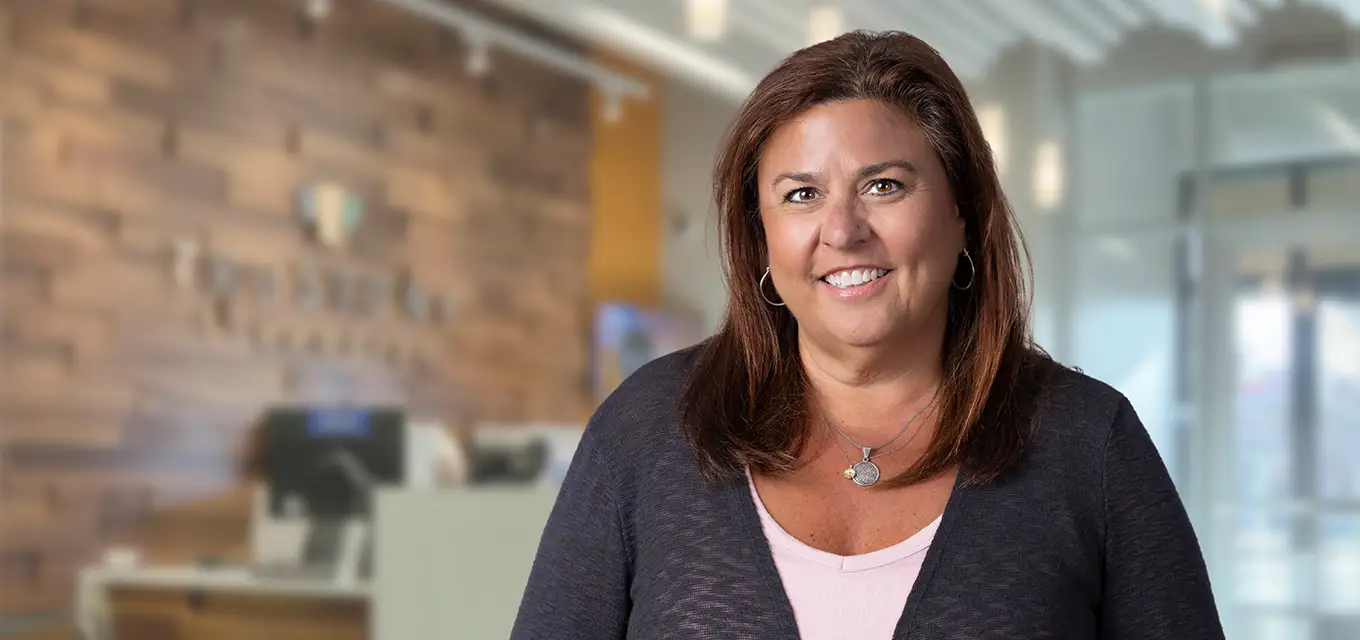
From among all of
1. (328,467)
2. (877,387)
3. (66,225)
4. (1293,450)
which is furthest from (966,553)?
(66,225)

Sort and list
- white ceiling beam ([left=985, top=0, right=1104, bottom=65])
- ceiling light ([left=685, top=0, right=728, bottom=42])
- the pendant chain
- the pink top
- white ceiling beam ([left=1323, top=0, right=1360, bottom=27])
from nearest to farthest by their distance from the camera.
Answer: the pink top, the pendant chain, white ceiling beam ([left=1323, top=0, right=1360, bottom=27]), white ceiling beam ([left=985, top=0, right=1104, bottom=65]), ceiling light ([left=685, top=0, right=728, bottom=42])

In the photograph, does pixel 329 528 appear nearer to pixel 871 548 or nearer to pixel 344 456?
pixel 344 456

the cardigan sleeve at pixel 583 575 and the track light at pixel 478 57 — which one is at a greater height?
the track light at pixel 478 57

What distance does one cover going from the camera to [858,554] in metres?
1.20

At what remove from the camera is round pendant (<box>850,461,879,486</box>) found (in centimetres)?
125

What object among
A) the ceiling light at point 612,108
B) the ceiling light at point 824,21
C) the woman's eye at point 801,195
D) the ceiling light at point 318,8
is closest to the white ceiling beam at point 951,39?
the ceiling light at point 824,21

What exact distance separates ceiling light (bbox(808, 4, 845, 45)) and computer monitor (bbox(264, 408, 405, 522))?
1.73 meters

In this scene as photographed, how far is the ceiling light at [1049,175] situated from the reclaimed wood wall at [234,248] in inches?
60.0

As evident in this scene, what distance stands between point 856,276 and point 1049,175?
239cm

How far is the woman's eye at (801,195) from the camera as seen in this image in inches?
49.3

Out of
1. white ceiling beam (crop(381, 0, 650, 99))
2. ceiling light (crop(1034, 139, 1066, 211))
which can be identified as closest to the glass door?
ceiling light (crop(1034, 139, 1066, 211))

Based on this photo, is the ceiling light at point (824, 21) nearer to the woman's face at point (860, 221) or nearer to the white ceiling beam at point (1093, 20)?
the white ceiling beam at point (1093, 20)

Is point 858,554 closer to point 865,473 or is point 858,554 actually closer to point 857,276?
point 865,473

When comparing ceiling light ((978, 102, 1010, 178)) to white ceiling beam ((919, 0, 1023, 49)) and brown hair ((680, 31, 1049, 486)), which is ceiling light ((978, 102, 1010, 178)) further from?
brown hair ((680, 31, 1049, 486))
